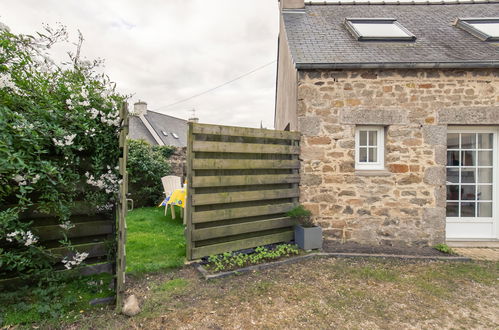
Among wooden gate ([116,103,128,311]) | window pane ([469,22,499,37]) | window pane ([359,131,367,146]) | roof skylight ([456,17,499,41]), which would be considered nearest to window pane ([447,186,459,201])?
window pane ([359,131,367,146])

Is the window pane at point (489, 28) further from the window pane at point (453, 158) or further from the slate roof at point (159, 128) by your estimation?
the slate roof at point (159, 128)

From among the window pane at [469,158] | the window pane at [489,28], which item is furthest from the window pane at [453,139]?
the window pane at [489,28]

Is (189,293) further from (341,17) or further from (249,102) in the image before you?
(249,102)

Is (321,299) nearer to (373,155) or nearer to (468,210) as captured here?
(373,155)

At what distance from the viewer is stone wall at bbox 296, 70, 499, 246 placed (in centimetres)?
473

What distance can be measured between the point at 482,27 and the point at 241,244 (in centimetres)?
748

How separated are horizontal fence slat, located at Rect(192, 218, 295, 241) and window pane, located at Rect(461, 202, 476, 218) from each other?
3.39 metres

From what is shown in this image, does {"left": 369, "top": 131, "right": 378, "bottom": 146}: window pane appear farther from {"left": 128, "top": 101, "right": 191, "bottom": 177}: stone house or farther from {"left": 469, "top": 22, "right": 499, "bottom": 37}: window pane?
{"left": 128, "top": 101, "right": 191, "bottom": 177}: stone house

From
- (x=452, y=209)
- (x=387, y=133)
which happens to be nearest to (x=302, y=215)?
(x=387, y=133)

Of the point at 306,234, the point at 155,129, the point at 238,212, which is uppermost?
the point at 155,129

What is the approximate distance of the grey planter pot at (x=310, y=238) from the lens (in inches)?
175

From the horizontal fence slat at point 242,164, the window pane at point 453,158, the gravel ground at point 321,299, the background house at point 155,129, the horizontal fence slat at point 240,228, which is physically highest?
the background house at point 155,129

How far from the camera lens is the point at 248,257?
402 cm

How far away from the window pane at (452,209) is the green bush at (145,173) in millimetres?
7687
